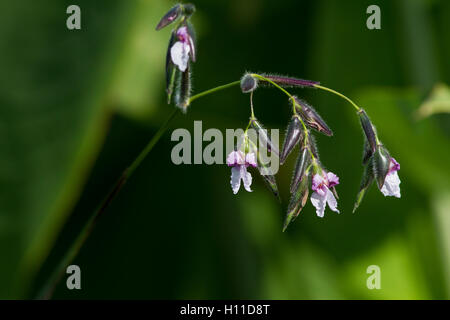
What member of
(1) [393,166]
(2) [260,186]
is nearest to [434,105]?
(1) [393,166]

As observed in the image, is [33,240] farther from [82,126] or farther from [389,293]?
[389,293]

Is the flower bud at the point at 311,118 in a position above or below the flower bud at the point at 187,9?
below

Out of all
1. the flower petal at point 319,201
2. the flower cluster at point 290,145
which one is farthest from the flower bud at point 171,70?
the flower petal at point 319,201

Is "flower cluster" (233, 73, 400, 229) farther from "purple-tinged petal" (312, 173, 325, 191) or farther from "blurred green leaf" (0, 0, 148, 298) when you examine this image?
"blurred green leaf" (0, 0, 148, 298)

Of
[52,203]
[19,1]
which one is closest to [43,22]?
[19,1]

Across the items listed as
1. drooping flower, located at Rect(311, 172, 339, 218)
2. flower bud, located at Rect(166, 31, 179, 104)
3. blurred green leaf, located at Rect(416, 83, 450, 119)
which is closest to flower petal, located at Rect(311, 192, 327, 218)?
drooping flower, located at Rect(311, 172, 339, 218)

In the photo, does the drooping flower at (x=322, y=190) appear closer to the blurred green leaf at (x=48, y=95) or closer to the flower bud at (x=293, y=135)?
the flower bud at (x=293, y=135)

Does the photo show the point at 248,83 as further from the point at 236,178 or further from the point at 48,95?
the point at 48,95
